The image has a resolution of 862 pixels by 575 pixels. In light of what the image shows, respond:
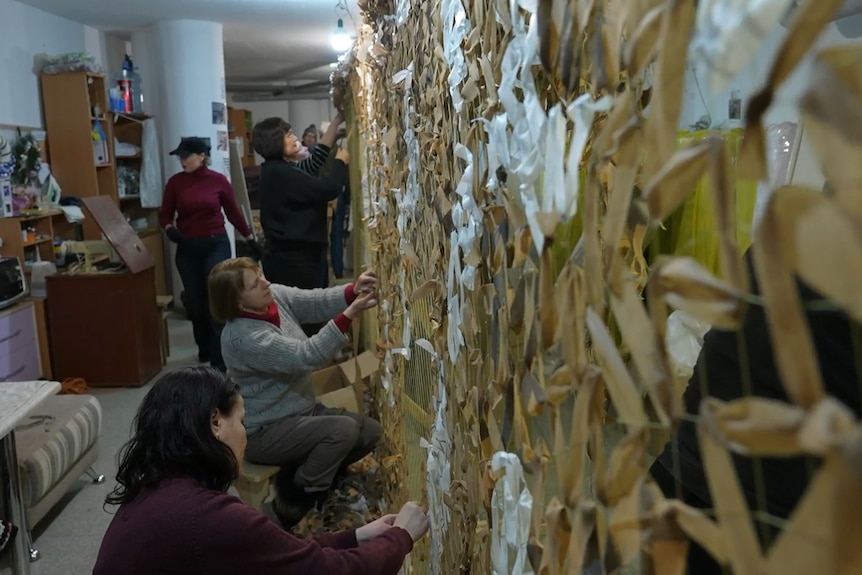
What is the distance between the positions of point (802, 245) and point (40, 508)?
2.95 m

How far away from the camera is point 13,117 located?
485 centimetres

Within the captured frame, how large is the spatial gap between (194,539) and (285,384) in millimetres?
1220

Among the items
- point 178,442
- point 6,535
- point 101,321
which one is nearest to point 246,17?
point 101,321

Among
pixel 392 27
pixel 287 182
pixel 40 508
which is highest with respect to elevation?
pixel 392 27

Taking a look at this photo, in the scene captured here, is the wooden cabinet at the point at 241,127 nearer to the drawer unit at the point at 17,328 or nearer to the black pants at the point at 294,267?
the drawer unit at the point at 17,328

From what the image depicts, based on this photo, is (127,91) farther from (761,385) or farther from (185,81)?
(761,385)

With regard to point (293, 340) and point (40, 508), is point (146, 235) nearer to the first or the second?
point (40, 508)

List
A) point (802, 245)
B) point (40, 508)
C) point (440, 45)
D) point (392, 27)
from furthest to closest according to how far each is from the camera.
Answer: point (40, 508), point (392, 27), point (440, 45), point (802, 245)

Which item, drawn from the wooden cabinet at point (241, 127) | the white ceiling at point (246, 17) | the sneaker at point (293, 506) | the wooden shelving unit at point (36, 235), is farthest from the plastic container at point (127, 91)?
the sneaker at point (293, 506)

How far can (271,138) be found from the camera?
3.45 metres

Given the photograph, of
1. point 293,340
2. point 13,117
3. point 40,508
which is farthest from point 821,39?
point 13,117

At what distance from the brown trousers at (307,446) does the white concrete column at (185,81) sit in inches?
141

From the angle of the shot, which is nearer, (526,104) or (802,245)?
(802,245)

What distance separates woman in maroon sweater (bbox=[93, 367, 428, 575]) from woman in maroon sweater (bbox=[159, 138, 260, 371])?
3.42 meters
